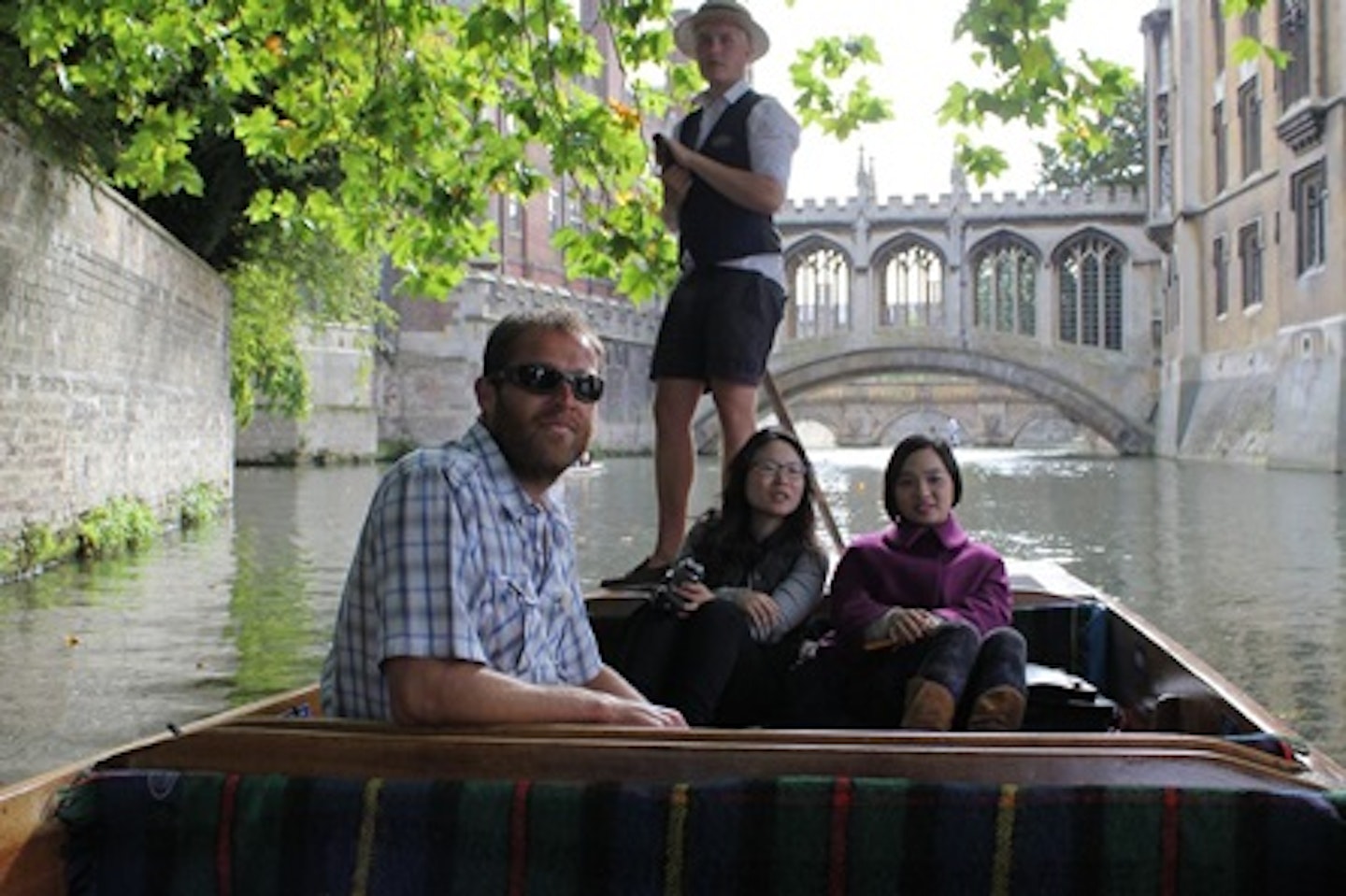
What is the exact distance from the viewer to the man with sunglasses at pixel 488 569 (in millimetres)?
1893

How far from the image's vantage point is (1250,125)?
1013 inches

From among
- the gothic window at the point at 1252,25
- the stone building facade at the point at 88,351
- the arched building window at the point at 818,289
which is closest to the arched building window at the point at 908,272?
the arched building window at the point at 818,289

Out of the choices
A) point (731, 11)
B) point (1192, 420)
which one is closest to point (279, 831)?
point (731, 11)

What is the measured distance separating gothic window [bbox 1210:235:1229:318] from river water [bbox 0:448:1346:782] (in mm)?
12287

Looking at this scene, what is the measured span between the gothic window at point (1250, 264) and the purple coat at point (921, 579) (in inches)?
940

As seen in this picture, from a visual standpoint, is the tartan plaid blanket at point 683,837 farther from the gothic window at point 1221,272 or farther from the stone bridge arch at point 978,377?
the stone bridge arch at point 978,377

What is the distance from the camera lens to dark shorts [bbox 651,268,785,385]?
421 cm

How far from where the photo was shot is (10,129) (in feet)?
25.2

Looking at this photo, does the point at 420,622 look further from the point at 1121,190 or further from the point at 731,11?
the point at 1121,190

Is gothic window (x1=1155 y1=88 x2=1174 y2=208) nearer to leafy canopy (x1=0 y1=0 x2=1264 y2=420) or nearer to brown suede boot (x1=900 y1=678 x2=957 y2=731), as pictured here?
leafy canopy (x1=0 y1=0 x2=1264 y2=420)

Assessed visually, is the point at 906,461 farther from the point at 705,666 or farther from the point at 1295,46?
the point at 1295,46

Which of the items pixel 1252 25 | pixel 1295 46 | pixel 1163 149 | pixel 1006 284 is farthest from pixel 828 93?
pixel 1006 284

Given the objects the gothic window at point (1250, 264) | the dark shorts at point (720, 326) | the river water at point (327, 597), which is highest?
the gothic window at point (1250, 264)

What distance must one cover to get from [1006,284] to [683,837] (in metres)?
46.5
